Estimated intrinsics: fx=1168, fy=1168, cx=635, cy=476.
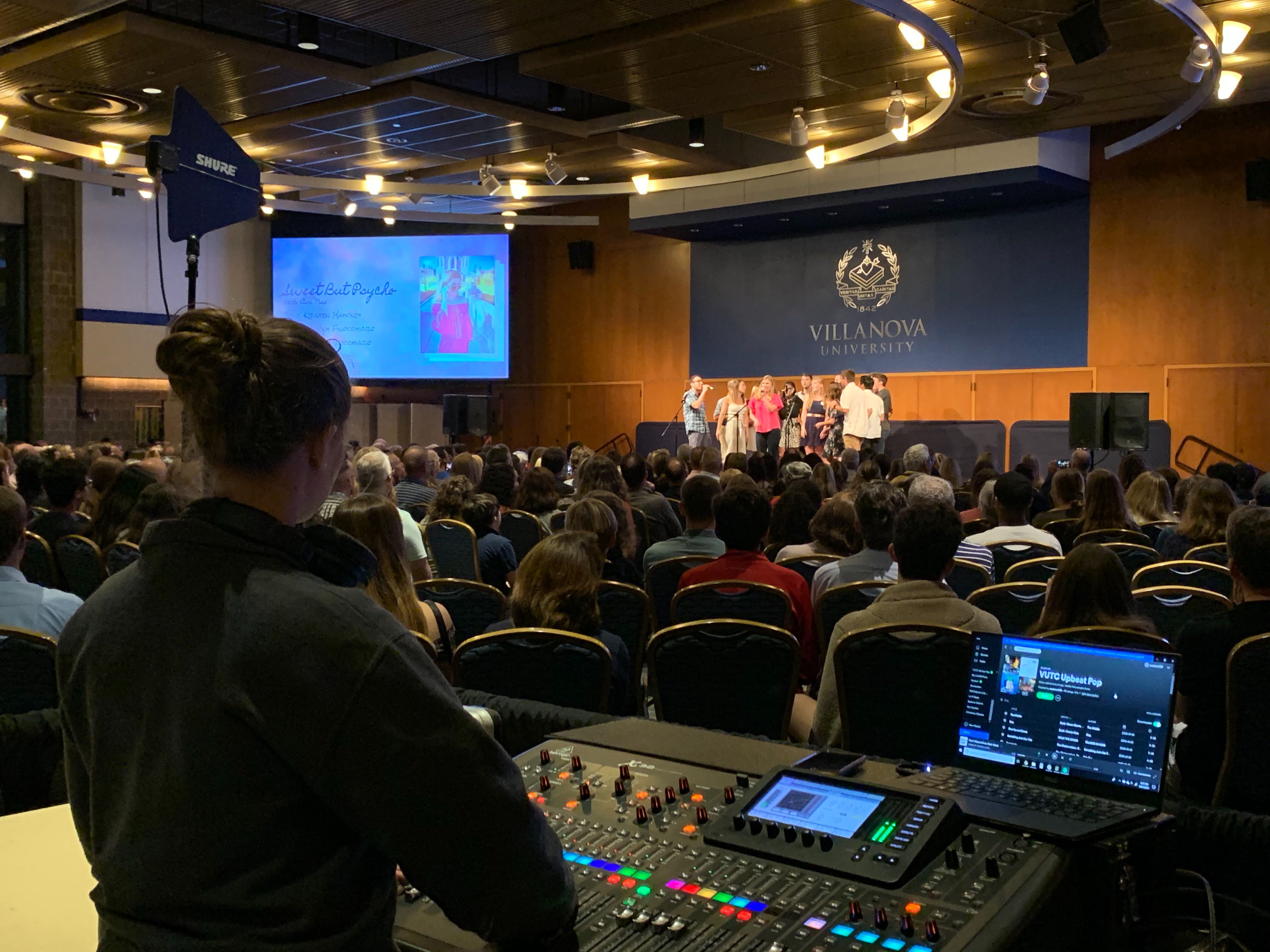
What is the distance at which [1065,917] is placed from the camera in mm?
1348

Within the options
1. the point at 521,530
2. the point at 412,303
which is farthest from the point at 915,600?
the point at 412,303

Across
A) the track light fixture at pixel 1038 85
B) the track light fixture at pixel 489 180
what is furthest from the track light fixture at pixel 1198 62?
the track light fixture at pixel 489 180

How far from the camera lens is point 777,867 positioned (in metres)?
1.37

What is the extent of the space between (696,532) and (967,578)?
1.29 meters

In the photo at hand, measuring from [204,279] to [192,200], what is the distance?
17260 mm

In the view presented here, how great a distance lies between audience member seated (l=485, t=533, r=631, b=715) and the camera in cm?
370

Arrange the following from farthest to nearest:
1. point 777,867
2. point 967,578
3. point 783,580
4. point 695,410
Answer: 1. point 695,410
2. point 967,578
3. point 783,580
4. point 777,867

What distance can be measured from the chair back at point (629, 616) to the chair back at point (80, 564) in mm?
2433

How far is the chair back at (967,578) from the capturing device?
495cm

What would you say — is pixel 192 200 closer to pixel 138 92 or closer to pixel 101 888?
pixel 101 888

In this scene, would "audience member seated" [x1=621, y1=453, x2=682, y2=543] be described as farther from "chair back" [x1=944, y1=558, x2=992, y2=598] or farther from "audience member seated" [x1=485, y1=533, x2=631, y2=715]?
"audience member seated" [x1=485, y1=533, x2=631, y2=715]

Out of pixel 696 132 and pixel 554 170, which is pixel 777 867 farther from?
pixel 554 170

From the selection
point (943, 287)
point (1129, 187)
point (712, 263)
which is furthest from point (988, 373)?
point (712, 263)

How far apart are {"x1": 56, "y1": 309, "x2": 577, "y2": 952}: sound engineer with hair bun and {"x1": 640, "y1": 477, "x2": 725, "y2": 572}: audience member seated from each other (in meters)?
4.27
